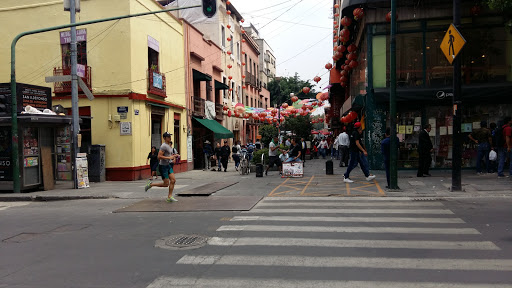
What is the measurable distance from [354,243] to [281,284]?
1.93 m

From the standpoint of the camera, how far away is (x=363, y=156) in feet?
43.2

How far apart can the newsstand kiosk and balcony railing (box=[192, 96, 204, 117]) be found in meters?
10.1

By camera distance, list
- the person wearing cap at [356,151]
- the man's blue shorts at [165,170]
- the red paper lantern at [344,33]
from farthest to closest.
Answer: the red paper lantern at [344,33] < the person wearing cap at [356,151] < the man's blue shorts at [165,170]

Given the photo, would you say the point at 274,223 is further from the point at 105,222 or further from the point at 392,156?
the point at 392,156

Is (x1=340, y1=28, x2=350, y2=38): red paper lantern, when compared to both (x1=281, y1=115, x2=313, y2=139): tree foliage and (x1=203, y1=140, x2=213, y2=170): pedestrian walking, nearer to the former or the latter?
(x1=203, y1=140, x2=213, y2=170): pedestrian walking

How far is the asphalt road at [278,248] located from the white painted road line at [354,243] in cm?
1

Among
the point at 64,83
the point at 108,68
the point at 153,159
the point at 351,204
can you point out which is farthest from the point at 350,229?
the point at 64,83

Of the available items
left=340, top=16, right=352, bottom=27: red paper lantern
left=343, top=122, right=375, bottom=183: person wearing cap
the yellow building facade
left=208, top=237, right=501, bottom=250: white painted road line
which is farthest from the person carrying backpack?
the yellow building facade

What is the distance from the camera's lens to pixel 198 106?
25125mm

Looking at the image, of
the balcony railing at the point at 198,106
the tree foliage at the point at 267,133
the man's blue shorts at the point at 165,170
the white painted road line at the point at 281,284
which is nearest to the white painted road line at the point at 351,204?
the man's blue shorts at the point at 165,170

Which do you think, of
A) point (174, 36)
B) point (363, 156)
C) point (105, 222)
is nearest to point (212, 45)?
point (174, 36)

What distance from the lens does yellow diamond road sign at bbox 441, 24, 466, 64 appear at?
1029cm

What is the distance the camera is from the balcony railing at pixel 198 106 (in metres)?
24.7

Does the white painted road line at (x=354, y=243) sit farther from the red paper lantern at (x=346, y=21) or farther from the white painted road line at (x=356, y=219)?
the red paper lantern at (x=346, y=21)
